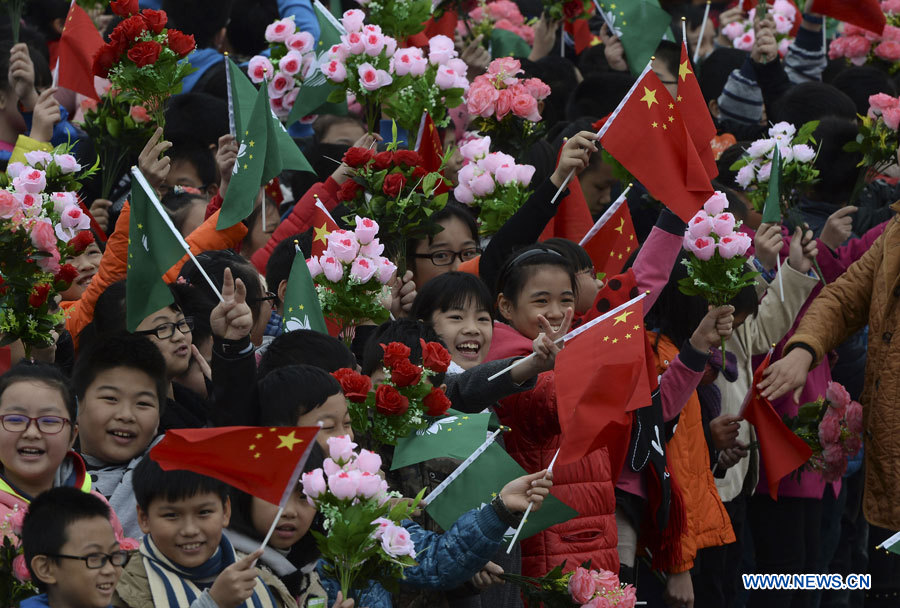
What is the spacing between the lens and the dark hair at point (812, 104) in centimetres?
809

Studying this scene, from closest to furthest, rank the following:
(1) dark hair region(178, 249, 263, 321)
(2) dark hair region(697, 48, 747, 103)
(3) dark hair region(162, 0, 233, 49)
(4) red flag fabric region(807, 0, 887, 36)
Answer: (1) dark hair region(178, 249, 263, 321) → (4) red flag fabric region(807, 0, 887, 36) → (3) dark hair region(162, 0, 233, 49) → (2) dark hair region(697, 48, 747, 103)

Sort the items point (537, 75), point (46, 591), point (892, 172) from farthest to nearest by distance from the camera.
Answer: point (537, 75) < point (892, 172) < point (46, 591)

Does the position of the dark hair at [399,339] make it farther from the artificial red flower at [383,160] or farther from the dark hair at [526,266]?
the artificial red flower at [383,160]

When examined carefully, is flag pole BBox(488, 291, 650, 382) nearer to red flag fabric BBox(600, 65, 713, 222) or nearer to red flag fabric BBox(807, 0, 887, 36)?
red flag fabric BBox(600, 65, 713, 222)

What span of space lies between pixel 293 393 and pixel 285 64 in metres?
3.29

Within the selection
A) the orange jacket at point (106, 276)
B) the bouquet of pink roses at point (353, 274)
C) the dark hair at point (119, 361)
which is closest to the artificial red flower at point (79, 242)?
the orange jacket at point (106, 276)

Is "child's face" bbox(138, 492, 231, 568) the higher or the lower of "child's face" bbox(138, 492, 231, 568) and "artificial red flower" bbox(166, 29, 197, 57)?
the lower

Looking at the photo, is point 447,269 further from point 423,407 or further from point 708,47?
point 708,47

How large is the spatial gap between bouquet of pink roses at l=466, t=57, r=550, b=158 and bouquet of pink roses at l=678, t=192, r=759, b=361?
65.6 inches

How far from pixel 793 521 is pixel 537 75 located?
3.32 meters

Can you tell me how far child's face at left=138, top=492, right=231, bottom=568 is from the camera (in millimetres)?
3809

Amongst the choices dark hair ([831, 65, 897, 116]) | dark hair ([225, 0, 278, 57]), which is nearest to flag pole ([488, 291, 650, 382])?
dark hair ([831, 65, 897, 116])

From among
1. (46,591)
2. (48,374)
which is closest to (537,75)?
(48,374)

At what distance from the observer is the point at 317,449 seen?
427 cm
